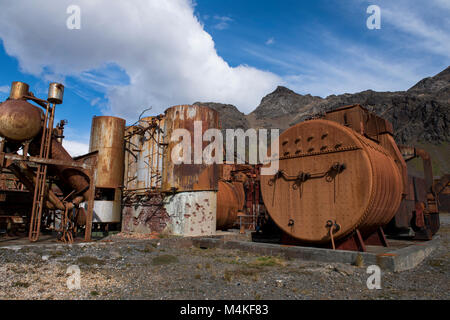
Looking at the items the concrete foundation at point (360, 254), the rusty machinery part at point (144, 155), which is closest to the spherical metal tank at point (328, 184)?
the concrete foundation at point (360, 254)

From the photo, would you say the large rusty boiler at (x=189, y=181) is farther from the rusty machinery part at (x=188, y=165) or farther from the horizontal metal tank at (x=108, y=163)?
the horizontal metal tank at (x=108, y=163)

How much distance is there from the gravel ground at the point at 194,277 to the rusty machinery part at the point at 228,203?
647cm

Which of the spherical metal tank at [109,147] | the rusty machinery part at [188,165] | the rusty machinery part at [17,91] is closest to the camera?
the rusty machinery part at [17,91]

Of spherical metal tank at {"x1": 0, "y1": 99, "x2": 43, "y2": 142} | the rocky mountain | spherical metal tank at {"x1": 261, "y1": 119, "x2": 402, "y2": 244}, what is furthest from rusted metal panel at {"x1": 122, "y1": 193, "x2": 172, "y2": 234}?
the rocky mountain

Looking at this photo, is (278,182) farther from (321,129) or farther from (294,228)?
(321,129)

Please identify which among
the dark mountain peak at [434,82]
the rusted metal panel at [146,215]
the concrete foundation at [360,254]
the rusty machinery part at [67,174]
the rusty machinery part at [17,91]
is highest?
the dark mountain peak at [434,82]

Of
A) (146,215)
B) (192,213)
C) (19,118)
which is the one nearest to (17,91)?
(19,118)

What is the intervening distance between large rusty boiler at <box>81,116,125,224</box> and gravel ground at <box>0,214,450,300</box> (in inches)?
276

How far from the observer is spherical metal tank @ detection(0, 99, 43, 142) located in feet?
32.1

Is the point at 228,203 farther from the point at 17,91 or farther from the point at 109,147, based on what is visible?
the point at 17,91

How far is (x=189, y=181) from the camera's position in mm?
13625

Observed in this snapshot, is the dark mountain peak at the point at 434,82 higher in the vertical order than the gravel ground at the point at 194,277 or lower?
higher

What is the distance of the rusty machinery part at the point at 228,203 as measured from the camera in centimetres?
1566

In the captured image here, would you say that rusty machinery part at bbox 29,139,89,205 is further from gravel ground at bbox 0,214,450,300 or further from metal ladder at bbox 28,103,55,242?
gravel ground at bbox 0,214,450,300
